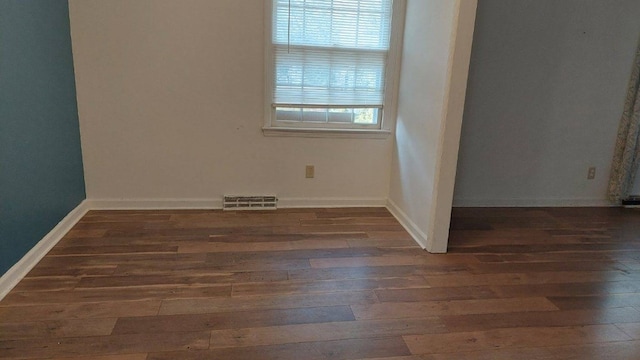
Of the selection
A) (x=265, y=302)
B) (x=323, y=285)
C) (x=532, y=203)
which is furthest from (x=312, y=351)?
(x=532, y=203)

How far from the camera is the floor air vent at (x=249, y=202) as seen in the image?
10.8 feet

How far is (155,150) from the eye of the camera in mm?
3121

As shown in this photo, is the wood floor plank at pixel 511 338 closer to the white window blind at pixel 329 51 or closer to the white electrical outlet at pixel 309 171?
the white electrical outlet at pixel 309 171

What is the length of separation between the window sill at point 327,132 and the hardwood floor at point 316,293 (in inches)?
27.9

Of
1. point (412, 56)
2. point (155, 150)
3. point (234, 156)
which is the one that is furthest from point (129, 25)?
point (412, 56)

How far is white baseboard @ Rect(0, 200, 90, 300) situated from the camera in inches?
77.9

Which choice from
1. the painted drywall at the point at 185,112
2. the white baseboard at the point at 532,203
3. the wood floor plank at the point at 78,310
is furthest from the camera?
the white baseboard at the point at 532,203

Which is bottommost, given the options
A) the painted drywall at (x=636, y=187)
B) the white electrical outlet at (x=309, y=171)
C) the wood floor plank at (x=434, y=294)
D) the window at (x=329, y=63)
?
the wood floor plank at (x=434, y=294)

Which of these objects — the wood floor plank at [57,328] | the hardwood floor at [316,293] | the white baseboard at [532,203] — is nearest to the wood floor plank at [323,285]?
the hardwood floor at [316,293]

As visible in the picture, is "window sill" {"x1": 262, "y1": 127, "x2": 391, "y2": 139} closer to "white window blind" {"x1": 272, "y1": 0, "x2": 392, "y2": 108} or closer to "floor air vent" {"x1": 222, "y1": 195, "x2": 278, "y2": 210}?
"white window blind" {"x1": 272, "y1": 0, "x2": 392, "y2": 108}

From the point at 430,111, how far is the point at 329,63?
37.4 inches

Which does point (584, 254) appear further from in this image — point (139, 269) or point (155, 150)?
point (155, 150)

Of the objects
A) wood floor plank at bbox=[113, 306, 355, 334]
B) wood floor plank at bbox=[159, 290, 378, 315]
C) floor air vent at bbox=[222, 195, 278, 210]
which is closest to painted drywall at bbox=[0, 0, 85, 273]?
wood floor plank at bbox=[113, 306, 355, 334]

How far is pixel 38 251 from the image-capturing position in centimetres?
230
